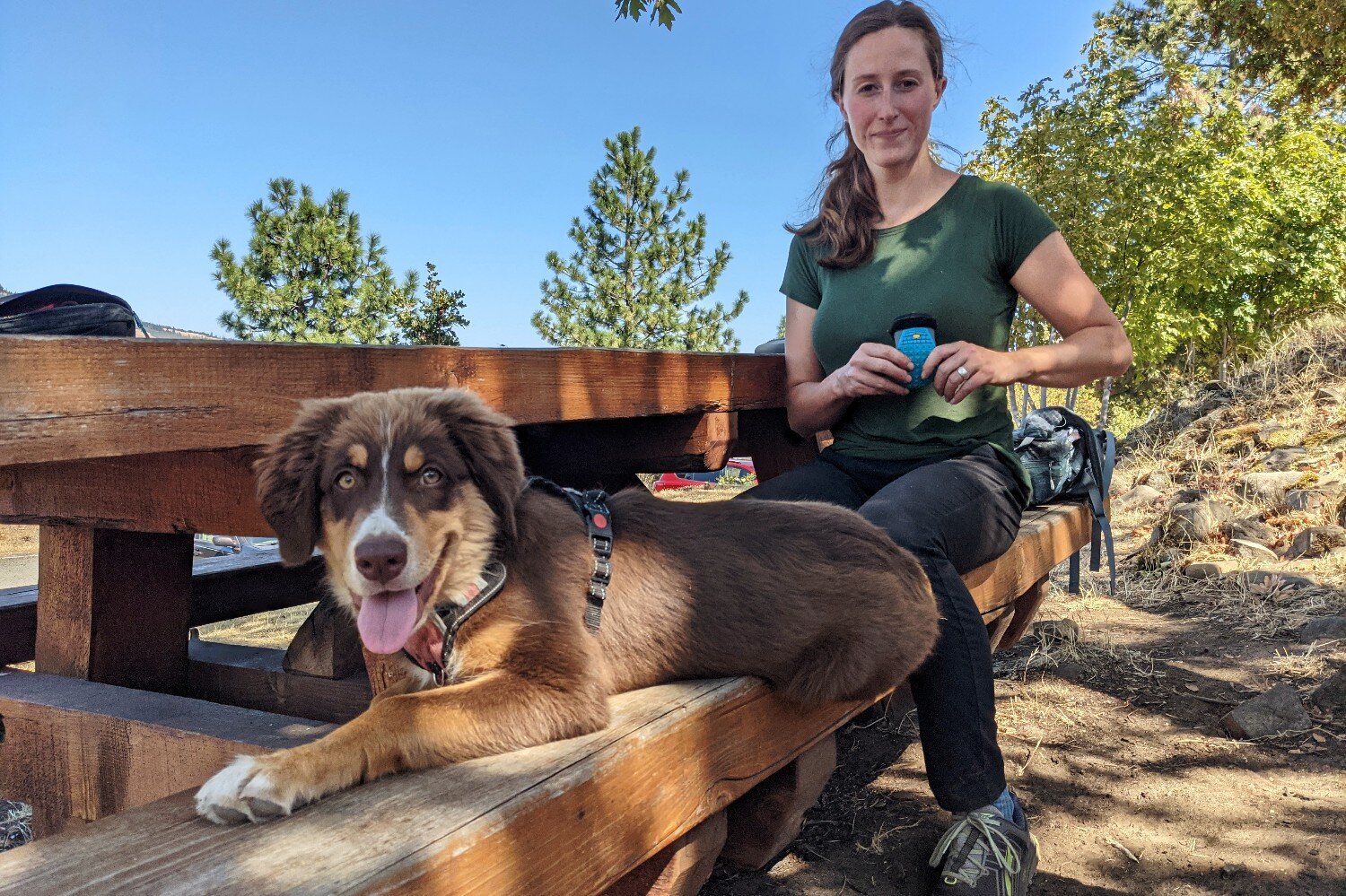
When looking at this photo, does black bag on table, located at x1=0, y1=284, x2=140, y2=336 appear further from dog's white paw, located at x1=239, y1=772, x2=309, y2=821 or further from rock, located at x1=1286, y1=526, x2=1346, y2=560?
rock, located at x1=1286, y1=526, x2=1346, y2=560

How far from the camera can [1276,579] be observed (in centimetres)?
664

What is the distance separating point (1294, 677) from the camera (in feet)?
16.2

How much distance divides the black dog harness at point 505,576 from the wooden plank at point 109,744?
605 mm

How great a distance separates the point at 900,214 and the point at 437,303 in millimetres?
27055

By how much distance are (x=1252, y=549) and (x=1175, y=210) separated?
44.4 ft

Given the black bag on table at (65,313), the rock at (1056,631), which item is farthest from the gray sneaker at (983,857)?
the rock at (1056,631)

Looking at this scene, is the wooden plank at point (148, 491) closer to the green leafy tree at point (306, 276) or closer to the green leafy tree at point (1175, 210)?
the green leafy tree at point (1175, 210)

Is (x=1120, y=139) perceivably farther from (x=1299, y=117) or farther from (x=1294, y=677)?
(x=1294, y=677)

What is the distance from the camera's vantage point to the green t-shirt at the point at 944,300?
10.9 feet

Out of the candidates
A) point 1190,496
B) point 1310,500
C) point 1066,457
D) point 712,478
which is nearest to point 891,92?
point 1066,457

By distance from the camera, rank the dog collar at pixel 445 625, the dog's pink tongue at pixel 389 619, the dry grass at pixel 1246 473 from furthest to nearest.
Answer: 1. the dry grass at pixel 1246 473
2. the dog collar at pixel 445 625
3. the dog's pink tongue at pixel 389 619

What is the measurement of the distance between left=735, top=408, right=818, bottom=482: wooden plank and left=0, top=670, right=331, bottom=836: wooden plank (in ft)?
8.09

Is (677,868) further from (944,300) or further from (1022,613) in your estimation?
(1022,613)

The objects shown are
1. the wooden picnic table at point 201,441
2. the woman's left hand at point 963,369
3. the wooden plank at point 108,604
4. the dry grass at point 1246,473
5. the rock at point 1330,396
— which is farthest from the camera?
the rock at point 1330,396
